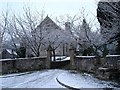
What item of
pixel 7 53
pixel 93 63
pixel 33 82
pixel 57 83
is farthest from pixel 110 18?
pixel 7 53

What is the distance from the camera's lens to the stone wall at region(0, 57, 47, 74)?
23328mm

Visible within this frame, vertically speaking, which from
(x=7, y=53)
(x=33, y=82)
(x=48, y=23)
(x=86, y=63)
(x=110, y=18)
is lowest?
(x=33, y=82)

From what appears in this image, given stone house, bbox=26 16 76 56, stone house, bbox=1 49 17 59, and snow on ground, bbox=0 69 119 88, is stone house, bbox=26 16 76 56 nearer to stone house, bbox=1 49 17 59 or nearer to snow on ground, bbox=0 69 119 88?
stone house, bbox=1 49 17 59

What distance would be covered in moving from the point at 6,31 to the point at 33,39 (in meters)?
5.55

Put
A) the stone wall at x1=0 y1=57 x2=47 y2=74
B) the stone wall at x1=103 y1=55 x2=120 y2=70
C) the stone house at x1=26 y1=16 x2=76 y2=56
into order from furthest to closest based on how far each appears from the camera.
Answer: the stone house at x1=26 y1=16 x2=76 y2=56 → the stone wall at x1=0 y1=57 x2=47 y2=74 → the stone wall at x1=103 y1=55 x2=120 y2=70

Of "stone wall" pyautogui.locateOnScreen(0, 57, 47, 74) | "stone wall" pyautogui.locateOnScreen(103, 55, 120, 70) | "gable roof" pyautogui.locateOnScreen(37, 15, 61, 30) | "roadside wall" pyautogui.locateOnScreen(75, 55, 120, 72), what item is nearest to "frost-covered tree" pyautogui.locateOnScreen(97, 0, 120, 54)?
"stone wall" pyautogui.locateOnScreen(103, 55, 120, 70)

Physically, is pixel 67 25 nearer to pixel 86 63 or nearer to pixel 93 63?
pixel 86 63

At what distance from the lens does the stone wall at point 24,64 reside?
76.5 feet

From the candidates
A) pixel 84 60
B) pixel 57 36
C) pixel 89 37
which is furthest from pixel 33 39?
pixel 84 60

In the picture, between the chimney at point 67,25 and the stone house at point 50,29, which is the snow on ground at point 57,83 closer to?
the stone house at point 50,29

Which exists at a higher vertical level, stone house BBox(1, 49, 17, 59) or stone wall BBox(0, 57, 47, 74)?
stone house BBox(1, 49, 17, 59)

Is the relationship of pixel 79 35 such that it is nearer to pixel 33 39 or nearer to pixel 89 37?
pixel 89 37

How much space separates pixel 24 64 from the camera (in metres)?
24.4

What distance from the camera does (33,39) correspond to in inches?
1171
